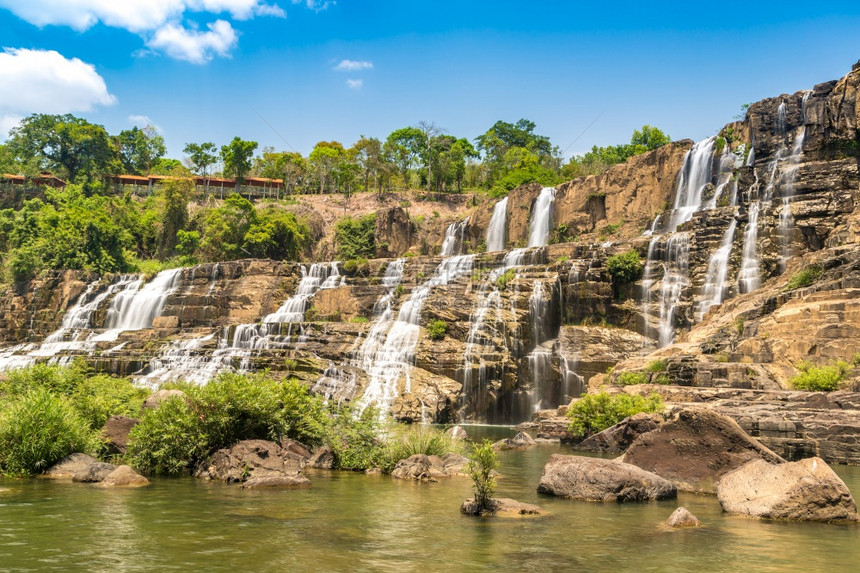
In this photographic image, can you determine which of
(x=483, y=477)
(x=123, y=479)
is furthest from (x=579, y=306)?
(x=123, y=479)

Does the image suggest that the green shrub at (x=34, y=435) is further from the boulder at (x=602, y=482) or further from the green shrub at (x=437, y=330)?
the green shrub at (x=437, y=330)

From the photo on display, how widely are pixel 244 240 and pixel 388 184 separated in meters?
29.2

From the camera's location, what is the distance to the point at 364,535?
453 inches

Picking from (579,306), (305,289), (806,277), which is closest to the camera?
(806,277)

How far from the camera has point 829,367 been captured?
1017 inches

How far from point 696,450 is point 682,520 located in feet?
15.9

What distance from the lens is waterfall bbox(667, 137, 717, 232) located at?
54.4 m

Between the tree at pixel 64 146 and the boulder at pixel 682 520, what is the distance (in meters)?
93.9

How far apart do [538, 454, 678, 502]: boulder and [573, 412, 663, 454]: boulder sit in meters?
6.50

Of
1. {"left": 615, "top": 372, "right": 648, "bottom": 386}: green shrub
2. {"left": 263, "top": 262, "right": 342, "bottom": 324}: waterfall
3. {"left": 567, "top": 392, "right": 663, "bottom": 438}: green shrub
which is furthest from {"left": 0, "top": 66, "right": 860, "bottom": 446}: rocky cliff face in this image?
{"left": 567, "top": 392, "right": 663, "bottom": 438}: green shrub

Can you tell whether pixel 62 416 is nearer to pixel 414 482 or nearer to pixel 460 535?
pixel 414 482

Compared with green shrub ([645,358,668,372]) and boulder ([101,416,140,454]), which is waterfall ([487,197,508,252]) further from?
boulder ([101,416,140,454])

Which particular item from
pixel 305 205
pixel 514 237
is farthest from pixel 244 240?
pixel 514 237

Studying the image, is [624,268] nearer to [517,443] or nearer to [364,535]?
[517,443]
